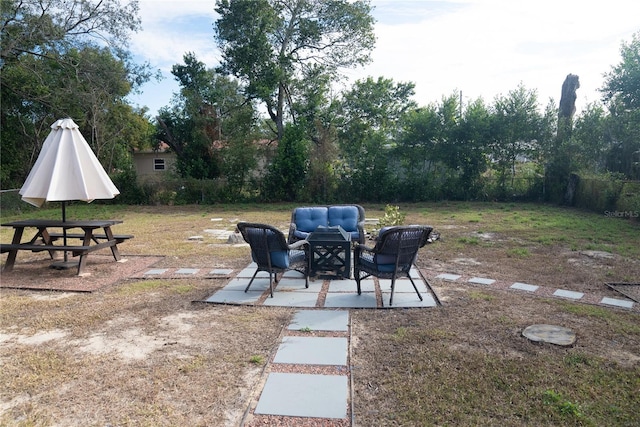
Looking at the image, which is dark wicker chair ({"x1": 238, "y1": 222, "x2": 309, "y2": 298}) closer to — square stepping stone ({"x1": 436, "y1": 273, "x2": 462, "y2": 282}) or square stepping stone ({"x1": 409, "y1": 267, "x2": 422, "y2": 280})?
square stepping stone ({"x1": 409, "y1": 267, "x2": 422, "y2": 280})

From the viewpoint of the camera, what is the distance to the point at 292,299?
4.44m

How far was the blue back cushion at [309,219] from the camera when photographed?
660 cm

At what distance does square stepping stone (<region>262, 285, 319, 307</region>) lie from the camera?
14.0ft

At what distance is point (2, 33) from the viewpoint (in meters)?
13.1

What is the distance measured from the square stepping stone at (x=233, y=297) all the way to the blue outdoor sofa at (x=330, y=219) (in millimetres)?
1925

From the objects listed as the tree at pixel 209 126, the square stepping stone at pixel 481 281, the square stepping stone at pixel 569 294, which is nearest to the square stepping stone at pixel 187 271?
the square stepping stone at pixel 481 281

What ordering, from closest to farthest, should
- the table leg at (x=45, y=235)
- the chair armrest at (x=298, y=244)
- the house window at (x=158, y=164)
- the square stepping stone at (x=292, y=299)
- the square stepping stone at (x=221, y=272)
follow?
the square stepping stone at (x=292, y=299)
the chair armrest at (x=298, y=244)
the square stepping stone at (x=221, y=272)
the table leg at (x=45, y=235)
the house window at (x=158, y=164)

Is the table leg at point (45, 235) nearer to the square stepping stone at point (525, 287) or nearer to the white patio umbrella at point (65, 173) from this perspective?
the white patio umbrella at point (65, 173)

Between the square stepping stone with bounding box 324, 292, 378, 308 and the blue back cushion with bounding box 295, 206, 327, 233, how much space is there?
6.99 feet

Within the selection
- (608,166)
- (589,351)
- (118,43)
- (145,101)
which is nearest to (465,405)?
(589,351)

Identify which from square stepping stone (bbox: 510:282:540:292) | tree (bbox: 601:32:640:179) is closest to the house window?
tree (bbox: 601:32:640:179)

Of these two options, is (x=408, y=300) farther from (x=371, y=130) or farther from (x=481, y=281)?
(x=371, y=130)

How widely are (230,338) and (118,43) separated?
14.8m

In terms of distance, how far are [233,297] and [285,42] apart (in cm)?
1618
